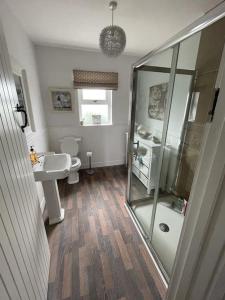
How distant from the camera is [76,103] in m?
2.80

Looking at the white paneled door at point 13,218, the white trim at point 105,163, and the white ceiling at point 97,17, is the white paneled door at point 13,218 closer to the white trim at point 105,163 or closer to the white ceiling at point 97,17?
the white ceiling at point 97,17

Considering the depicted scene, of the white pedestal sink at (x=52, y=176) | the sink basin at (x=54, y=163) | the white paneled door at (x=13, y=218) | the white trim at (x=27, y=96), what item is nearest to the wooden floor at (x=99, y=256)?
the white pedestal sink at (x=52, y=176)

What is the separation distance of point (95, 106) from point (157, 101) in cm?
141

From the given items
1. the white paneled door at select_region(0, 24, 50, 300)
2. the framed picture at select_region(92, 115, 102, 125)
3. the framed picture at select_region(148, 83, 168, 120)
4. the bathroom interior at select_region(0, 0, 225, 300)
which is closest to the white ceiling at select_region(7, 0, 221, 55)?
the bathroom interior at select_region(0, 0, 225, 300)

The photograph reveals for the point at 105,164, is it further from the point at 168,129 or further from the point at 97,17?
the point at 97,17

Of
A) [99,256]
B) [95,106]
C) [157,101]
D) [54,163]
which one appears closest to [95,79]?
[95,106]

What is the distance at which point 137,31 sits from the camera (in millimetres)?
1962

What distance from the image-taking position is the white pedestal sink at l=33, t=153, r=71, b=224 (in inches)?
58.9

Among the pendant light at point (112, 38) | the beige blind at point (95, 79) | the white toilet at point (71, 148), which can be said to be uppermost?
the pendant light at point (112, 38)

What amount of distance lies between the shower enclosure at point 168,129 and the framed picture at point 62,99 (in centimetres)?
144

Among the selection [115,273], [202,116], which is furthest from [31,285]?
[202,116]

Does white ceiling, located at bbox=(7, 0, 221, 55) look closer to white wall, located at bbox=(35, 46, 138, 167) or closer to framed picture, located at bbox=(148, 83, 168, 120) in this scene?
white wall, located at bbox=(35, 46, 138, 167)

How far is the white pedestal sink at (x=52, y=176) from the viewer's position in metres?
1.50

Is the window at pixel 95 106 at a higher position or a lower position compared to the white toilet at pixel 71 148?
higher
